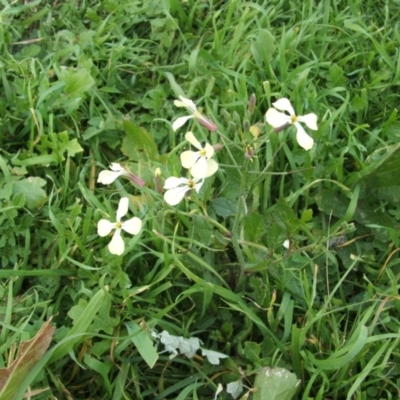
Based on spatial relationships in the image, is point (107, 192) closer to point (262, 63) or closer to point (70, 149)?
point (70, 149)

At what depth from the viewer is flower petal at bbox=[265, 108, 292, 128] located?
4.48ft

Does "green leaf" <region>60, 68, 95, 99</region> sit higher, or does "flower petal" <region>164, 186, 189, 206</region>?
"flower petal" <region>164, 186, 189, 206</region>

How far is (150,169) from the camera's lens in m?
1.88

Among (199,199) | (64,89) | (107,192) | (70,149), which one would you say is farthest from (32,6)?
(199,199)

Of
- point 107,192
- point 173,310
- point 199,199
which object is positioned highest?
point 199,199

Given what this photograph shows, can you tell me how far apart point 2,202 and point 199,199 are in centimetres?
64

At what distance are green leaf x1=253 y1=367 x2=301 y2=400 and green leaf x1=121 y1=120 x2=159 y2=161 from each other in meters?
0.78

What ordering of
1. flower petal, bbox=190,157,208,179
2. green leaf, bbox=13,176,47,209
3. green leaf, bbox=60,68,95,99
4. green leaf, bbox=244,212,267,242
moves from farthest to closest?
1. green leaf, bbox=60,68,95,99
2. green leaf, bbox=13,176,47,209
3. green leaf, bbox=244,212,267,242
4. flower petal, bbox=190,157,208,179

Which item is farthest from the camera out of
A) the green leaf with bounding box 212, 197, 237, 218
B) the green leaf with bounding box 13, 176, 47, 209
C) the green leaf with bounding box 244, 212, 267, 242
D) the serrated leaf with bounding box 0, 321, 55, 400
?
the green leaf with bounding box 13, 176, 47, 209

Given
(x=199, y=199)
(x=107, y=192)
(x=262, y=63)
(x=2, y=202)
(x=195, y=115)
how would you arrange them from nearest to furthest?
1. (x=195, y=115)
2. (x=199, y=199)
3. (x=2, y=202)
4. (x=107, y=192)
5. (x=262, y=63)

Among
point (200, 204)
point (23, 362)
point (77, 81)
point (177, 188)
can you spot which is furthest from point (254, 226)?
point (77, 81)

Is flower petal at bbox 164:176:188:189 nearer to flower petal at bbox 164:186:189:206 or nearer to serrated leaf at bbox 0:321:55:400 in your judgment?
flower petal at bbox 164:186:189:206

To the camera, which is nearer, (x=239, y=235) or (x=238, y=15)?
(x=239, y=235)

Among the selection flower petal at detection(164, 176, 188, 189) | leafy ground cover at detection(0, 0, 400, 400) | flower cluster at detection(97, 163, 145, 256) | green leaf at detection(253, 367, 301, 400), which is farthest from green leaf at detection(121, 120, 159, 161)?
green leaf at detection(253, 367, 301, 400)
